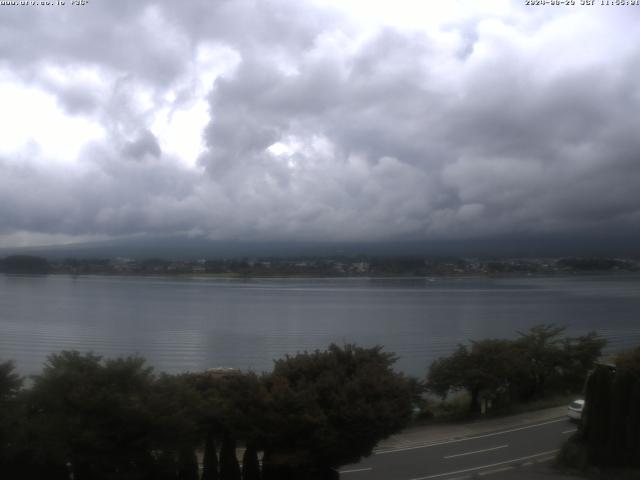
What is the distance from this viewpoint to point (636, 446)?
15.9 m

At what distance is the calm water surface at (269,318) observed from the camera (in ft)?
148

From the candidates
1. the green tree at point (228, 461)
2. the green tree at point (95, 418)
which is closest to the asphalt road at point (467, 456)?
the green tree at point (228, 461)

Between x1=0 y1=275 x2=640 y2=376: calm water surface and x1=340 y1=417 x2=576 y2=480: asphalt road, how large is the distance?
18.0 meters

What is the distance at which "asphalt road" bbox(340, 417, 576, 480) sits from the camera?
15828 mm

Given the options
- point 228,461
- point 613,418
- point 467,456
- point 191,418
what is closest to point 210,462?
point 228,461

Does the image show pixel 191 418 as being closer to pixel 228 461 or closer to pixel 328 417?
pixel 228 461

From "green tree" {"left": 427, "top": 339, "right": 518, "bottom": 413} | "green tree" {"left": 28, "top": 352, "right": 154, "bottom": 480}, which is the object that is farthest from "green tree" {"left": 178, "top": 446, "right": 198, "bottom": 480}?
"green tree" {"left": 427, "top": 339, "right": 518, "bottom": 413}

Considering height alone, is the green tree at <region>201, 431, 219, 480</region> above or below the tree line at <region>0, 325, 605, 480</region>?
below

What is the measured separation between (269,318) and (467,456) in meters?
48.8

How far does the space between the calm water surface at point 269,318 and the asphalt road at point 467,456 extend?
18.0 metres

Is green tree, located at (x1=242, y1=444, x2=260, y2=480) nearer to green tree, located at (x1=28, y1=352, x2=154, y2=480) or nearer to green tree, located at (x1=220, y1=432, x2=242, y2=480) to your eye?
green tree, located at (x1=220, y1=432, x2=242, y2=480)

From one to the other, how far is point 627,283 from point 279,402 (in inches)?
5827

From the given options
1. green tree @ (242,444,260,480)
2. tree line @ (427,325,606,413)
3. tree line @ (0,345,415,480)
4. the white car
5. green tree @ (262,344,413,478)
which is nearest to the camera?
tree line @ (0,345,415,480)

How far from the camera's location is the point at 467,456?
17.5 meters
